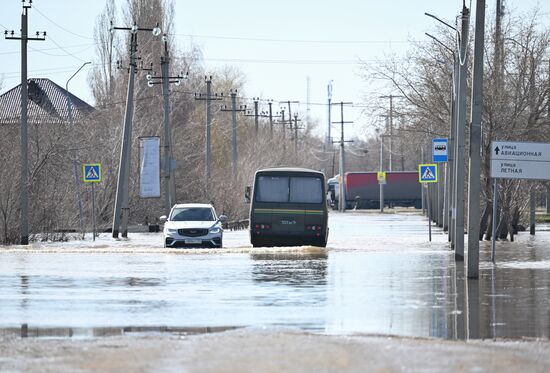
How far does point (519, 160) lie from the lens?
99.7 feet

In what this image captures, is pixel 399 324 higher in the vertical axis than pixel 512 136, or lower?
lower

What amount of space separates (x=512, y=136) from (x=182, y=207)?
40.3 feet

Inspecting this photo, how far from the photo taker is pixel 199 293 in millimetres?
22500

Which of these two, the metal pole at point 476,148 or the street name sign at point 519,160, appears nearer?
Answer: the metal pole at point 476,148

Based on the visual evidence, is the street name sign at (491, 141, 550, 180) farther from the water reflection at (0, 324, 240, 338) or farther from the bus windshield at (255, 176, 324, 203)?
the water reflection at (0, 324, 240, 338)

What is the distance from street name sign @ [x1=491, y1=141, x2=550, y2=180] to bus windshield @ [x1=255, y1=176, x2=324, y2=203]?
36.3ft

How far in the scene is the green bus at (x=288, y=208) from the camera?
4022 centimetres

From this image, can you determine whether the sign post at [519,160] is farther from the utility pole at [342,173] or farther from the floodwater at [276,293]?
the utility pole at [342,173]

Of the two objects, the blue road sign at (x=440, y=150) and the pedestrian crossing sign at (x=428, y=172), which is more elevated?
the blue road sign at (x=440, y=150)

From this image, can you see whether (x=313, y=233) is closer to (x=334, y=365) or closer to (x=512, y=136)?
(x=512, y=136)

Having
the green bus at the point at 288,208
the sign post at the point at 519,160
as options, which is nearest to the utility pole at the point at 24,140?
the green bus at the point at 288,208

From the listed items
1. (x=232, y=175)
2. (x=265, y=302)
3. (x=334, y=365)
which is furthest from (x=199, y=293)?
(x=232, y=175)

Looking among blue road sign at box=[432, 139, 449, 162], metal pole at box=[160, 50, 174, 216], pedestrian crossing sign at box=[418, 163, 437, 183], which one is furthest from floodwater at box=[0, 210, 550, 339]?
metal pole at box=[160, 50, 174, 216]

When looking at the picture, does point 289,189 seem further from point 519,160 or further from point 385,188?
point 385,188
